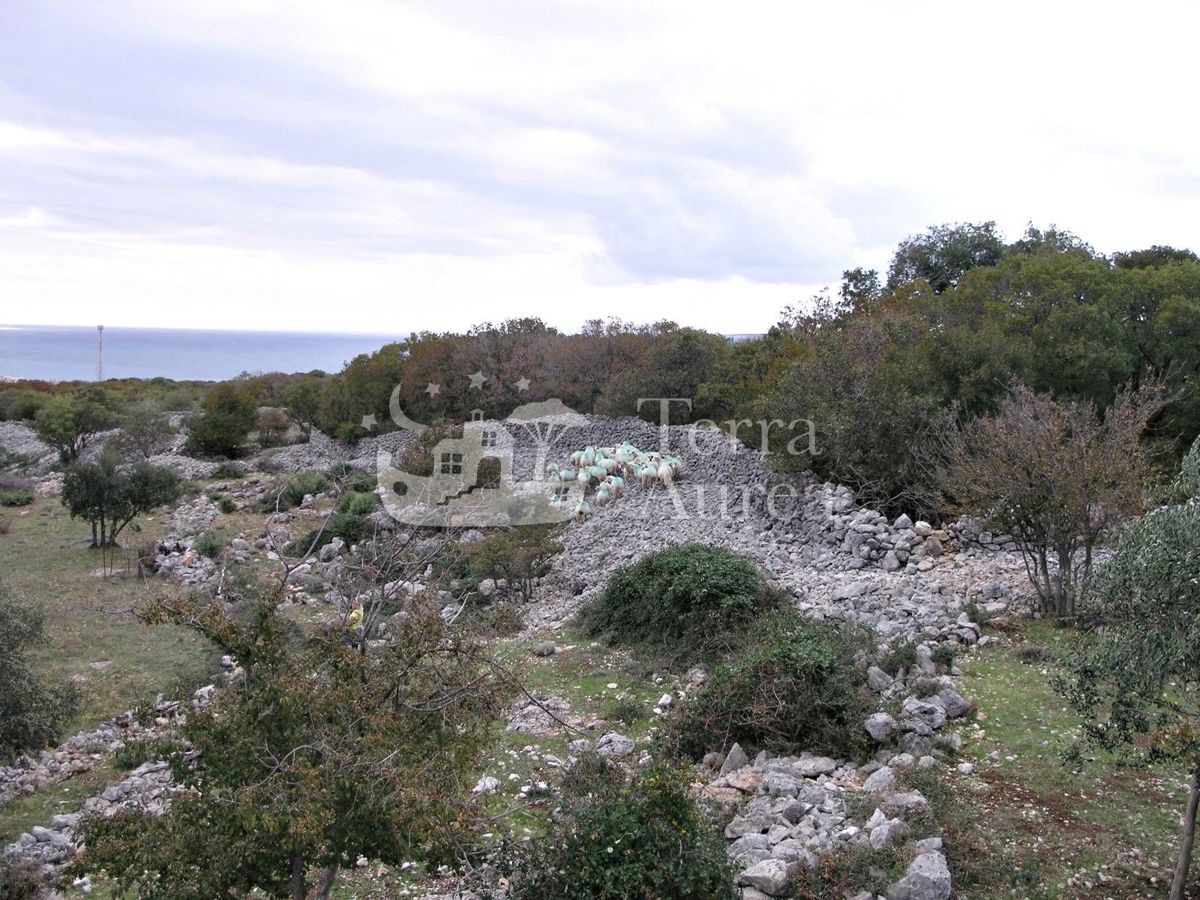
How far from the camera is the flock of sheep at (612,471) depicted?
2047cm

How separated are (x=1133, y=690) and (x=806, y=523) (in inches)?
Result: 431

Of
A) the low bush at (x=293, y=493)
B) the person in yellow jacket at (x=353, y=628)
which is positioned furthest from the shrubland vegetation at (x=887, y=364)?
the person in yellow jacket at (x=353, y=628)

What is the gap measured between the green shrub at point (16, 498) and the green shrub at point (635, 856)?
92.3 ft

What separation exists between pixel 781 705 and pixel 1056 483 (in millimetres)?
4914

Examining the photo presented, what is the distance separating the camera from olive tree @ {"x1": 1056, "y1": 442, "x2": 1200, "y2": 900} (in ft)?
17.3

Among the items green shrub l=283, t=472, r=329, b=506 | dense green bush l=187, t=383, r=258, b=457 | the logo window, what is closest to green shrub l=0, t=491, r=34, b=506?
dense green bush l=187, t=383, r=258, b=457

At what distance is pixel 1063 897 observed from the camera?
20.2 feet

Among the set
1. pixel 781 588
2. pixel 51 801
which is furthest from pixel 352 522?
pixel 51 801

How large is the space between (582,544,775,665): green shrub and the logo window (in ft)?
31.5

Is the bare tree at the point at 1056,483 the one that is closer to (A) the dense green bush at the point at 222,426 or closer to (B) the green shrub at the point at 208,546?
(B) the green shrub at the point at 208,546

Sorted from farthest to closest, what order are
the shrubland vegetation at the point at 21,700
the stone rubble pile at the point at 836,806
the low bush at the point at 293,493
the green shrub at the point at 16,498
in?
the green shrub at the point at 16,498
the low bush at the point at 293,493
the shrubland vegetation at the point at 21,700
the stone rubble pile at the point at 836,806

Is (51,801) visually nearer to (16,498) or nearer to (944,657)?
(944,657)

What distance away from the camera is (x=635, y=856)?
5633 millimetres

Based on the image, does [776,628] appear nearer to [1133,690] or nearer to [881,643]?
[881,643]
